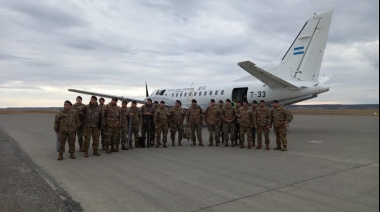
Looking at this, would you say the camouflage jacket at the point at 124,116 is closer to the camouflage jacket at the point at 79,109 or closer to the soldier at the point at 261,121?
the camouflage jacket at the point at 79,109

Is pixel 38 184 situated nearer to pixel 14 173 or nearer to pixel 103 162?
pixel 14 173

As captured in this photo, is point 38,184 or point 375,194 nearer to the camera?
point 375,194

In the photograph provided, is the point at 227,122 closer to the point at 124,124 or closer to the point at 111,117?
the point at 124,124

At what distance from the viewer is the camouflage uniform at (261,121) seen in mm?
10273

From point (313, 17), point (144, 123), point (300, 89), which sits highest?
point (313, 17)

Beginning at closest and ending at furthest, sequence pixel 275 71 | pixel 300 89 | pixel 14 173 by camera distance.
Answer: pixel 14 173 < pixel 300 89 < pixel 275 71

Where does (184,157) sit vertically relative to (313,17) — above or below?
below

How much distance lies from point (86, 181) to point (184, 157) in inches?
134

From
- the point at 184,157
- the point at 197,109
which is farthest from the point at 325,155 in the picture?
the point at 197,109

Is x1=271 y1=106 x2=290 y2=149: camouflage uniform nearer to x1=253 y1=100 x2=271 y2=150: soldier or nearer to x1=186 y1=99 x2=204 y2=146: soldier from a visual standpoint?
x1=253 y1=100 x2=271 y2=150: soldier

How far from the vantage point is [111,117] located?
9773 millimetres

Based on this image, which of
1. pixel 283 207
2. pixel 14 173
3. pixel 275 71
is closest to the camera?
pixel 283 207

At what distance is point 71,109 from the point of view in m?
9.01

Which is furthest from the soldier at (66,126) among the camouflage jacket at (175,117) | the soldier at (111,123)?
the camouflage jacket at (175,117)
